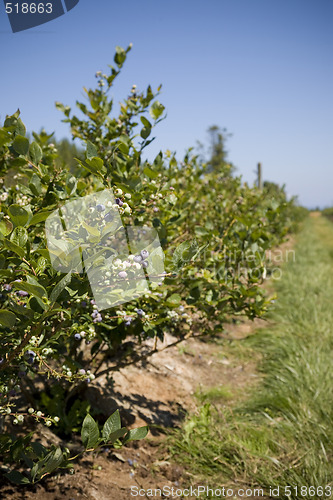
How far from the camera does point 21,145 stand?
4.56ft

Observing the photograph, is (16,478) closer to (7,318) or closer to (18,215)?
(7,318)

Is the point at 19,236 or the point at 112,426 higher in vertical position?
the point at 19,236

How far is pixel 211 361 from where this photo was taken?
3.29 meters

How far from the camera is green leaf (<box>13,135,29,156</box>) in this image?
1358 mm

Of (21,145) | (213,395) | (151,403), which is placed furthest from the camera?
(213,395)

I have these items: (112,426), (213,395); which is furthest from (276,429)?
(112,426)

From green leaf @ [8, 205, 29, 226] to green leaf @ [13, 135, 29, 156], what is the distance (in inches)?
16.9

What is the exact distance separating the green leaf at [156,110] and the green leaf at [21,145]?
54 centimetres

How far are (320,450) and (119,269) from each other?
1.63m

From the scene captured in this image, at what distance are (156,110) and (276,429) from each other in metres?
1.93

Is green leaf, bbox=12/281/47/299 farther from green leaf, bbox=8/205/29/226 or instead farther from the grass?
the grass

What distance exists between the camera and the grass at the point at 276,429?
1957 mm

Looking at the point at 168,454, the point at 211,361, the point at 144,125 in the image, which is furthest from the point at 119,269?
the point at 211,361

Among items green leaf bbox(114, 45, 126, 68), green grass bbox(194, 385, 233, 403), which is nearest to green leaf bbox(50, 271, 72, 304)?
green leaf bbox(114, 45, 126, 68)
